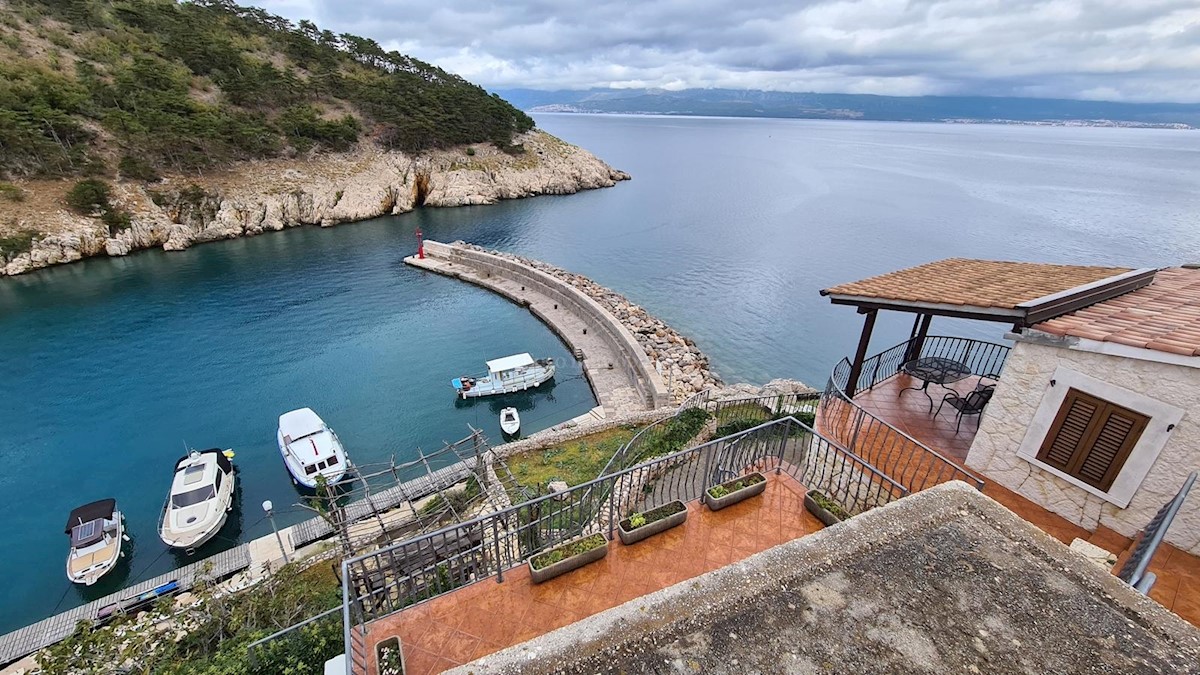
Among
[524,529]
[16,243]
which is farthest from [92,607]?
Answer: [16,243]

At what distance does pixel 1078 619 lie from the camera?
12.1 ft

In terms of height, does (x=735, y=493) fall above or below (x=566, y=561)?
above

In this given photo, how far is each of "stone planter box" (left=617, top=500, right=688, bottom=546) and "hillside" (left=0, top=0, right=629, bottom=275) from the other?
52.8 m

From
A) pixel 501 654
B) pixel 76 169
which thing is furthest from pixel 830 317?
pixel 76 169

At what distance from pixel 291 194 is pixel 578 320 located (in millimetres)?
38985

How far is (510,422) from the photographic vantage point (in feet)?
68.7

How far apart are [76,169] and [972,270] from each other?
6148 centimetres

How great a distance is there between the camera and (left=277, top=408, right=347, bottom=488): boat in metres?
17.3

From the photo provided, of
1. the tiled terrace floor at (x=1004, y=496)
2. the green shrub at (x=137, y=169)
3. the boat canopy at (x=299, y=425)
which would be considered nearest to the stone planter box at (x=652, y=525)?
the tiled terrace floor at (x=1004, y=496)

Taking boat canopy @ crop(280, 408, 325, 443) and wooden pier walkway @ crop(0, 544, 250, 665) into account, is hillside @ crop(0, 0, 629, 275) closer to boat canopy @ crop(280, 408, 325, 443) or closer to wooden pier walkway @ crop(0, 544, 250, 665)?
boat canopy @ crop(280, 408, 325, 443)

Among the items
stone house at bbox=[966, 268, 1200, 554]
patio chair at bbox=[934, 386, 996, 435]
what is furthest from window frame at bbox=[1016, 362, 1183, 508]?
patio chair at bbox=[934, 386, 996, 435]

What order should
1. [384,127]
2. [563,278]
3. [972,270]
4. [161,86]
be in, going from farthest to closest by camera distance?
[384,127]
[161,86]
[563,278]
[972,270]

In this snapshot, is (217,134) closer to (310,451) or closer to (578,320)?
(578,320)

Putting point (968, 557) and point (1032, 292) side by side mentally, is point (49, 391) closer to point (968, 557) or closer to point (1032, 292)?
point (968, 557)
